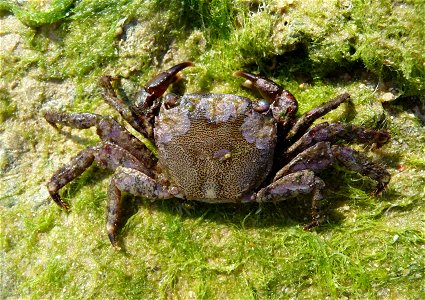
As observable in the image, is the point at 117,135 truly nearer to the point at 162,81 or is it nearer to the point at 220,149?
the point at 162,81

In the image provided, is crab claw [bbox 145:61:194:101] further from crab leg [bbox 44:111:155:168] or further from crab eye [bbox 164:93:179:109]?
crab leg [bbox 44:111:155:168]

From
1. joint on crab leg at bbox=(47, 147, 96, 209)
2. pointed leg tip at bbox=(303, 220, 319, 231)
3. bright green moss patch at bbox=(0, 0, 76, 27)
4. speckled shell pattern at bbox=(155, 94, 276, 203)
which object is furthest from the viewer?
bright green moss patch at bbox=(0, 0, 76, 27)

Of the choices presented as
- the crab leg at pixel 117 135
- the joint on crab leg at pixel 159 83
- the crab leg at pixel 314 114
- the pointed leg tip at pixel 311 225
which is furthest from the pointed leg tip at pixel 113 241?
the crab leg at pixel 314 114

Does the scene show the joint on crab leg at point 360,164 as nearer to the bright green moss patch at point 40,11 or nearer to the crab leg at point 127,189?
the crab leg at point 127,189

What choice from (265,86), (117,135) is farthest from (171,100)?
(265,86)

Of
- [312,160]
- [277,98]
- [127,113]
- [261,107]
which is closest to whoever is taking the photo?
[261,107]

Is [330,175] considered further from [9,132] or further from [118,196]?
[9,132]

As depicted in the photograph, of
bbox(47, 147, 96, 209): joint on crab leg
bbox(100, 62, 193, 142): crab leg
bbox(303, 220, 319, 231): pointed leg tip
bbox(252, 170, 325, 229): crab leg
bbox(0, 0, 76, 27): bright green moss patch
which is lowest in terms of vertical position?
bbox(303, 220, 319, 231): pointed leg tip

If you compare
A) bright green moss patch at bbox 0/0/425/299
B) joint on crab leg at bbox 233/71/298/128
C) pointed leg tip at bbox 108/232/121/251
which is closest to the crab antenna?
joint on crab leg at bbox 233/71/298/128
